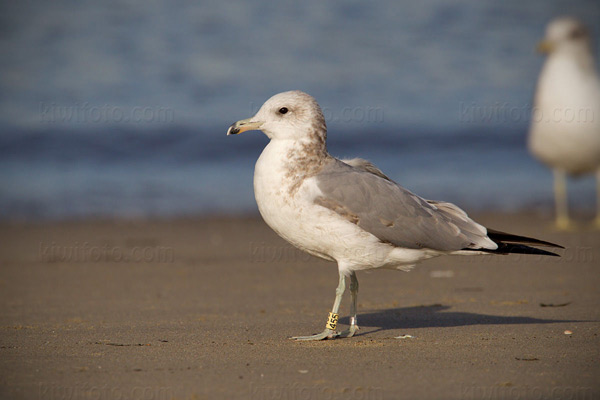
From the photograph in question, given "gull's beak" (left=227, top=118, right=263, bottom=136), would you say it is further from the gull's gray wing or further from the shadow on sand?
the shadow on sand

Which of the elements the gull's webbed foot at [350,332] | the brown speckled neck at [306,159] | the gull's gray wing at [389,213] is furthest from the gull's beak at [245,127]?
the gull's webbed foot at [350,332]

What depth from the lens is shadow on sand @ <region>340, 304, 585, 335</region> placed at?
517cm

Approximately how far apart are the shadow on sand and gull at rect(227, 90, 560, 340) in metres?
0.49

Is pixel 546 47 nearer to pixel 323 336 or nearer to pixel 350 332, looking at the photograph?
pixel 350 332

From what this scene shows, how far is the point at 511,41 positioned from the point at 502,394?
26251 millimetres

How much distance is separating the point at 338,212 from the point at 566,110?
21.5ft

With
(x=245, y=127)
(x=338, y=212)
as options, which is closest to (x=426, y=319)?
(x=338, y=212)

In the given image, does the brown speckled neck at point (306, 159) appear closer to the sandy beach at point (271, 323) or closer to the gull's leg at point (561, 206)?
the sandy beach at point (271, 323)

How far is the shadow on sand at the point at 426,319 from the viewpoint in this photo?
17.0ft

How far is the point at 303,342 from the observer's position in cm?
457

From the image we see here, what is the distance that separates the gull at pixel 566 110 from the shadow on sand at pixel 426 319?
4603 millimetres

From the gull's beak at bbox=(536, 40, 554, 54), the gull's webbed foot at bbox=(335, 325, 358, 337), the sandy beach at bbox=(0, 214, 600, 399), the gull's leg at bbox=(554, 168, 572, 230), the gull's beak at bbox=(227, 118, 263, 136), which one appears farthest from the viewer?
the gull's beak at bbox=(536, 40, 554, 54)

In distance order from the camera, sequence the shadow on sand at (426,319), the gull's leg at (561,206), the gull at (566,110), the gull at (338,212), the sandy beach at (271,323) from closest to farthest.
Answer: the sandy beach at (271,323) → the gull at (338,212) → the shadow on sand at (426,319) → the gull's leg at (561,206) → the gull at (566,110)

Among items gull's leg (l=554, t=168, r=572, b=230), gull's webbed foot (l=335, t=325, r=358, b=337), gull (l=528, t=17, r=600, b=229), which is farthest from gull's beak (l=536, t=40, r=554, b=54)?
gull's webbed foot (l=335, t=325, r=358, b=337)
